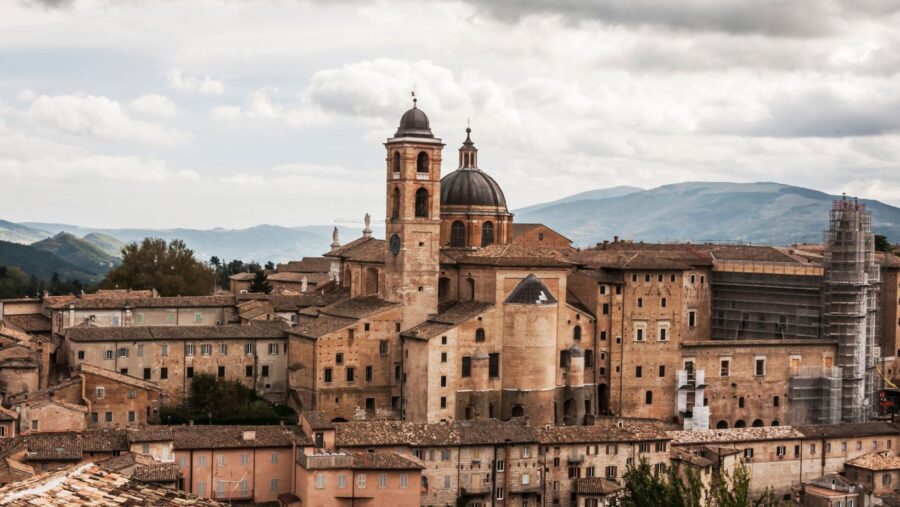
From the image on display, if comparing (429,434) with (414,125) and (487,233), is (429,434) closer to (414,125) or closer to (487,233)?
(414,125)

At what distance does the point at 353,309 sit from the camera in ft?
215

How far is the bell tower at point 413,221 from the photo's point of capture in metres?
64.4

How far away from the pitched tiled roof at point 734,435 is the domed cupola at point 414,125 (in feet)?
64.3

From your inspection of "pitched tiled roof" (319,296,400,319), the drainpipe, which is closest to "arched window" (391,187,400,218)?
"pitched tiled roof" (319,296,400,319)

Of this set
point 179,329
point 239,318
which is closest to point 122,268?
point 239,318

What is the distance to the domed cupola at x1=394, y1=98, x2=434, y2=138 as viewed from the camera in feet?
217

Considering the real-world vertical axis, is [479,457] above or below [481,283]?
below

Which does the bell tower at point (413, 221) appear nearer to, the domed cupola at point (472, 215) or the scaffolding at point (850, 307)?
the domed cupola at point (472, 215)

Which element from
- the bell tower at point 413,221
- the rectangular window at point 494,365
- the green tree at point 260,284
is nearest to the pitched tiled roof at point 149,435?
the bell tower at point 413,221

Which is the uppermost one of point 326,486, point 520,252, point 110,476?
point 520,252

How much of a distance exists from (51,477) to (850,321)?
193 ft

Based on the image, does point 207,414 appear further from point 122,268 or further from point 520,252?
point 122,268

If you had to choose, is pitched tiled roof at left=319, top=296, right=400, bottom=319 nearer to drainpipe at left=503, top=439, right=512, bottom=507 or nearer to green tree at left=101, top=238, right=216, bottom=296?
drainpipe at left=503, top=439, right=512, bottom=507

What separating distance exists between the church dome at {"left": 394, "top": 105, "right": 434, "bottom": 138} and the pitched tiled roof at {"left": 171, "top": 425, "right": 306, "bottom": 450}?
19545mm
